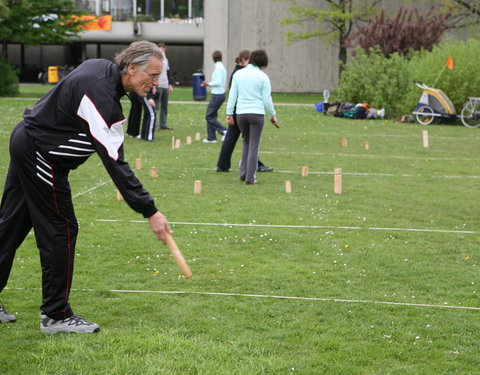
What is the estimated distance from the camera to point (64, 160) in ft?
16.3

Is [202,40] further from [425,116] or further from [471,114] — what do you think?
[471,114]

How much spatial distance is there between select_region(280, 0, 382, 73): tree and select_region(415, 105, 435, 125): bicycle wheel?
1460 centimetres

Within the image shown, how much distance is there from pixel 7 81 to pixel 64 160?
30.1 m

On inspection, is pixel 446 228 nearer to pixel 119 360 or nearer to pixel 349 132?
pixel 119 360

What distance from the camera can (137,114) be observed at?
1792cm

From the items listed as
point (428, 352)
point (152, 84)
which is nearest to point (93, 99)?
point (152, 84)

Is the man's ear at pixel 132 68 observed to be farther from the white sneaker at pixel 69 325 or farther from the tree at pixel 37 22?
the tree at pixel 37 22

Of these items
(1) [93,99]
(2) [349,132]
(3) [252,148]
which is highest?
(1) [93,99]

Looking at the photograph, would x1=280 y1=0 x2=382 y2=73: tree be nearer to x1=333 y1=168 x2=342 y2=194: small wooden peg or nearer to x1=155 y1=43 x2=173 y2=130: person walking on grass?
x1=155 y1=43 x2=173 y2=130: person walking on grass

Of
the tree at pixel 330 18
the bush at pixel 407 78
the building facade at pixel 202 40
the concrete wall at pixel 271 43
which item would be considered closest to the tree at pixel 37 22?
the building facade at pixel 202 40

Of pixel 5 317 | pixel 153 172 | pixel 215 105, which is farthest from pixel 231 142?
pixel 5 317

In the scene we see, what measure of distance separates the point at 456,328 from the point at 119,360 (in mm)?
2323

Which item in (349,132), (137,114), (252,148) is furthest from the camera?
(349,132)

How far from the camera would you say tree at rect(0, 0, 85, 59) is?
106 feet
